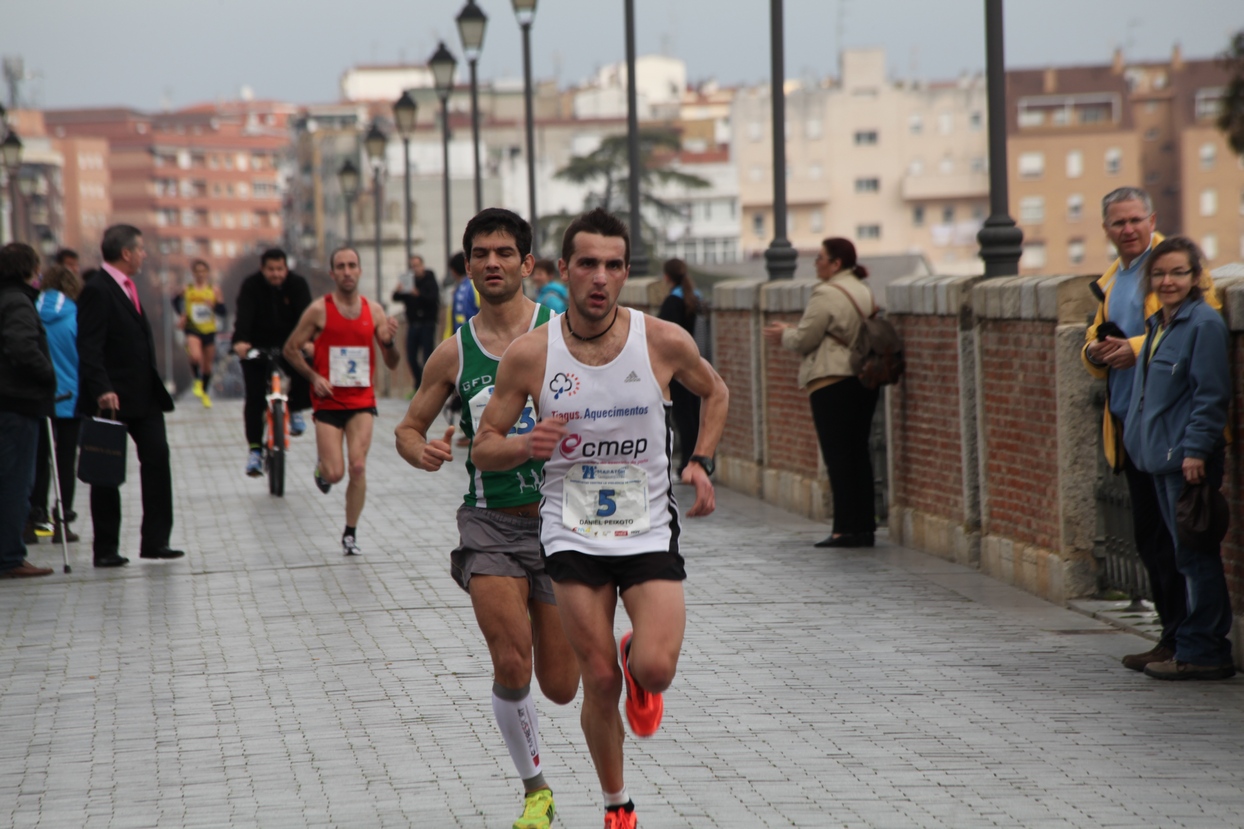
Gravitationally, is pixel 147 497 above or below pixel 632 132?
below

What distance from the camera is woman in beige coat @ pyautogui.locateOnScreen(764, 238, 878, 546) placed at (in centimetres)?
1287

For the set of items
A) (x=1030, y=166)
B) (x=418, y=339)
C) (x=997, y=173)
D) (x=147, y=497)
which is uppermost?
(x=1030, y=166)

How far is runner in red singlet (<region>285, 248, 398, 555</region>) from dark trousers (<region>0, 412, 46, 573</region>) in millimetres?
1820

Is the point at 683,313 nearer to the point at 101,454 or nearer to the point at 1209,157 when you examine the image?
the point at 101,454

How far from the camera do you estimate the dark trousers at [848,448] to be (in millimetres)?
12875

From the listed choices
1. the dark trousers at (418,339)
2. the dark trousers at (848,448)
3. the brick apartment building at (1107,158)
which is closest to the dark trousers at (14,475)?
the dark trousers at (848,448)

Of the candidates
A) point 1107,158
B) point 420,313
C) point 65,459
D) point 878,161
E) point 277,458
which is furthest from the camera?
point 878,161

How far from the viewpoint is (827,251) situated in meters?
13.0

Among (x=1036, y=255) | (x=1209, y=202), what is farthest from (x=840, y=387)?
(x=1036, y=255)

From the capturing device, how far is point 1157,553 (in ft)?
28.0

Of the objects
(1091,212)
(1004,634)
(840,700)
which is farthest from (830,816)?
(1091,212)

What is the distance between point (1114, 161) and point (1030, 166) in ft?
18.4

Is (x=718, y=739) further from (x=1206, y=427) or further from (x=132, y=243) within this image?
(x=132, y=243)

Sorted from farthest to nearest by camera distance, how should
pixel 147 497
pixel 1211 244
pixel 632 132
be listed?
pixel 1211 244 < pixel 632 132 < pixel 147 497
